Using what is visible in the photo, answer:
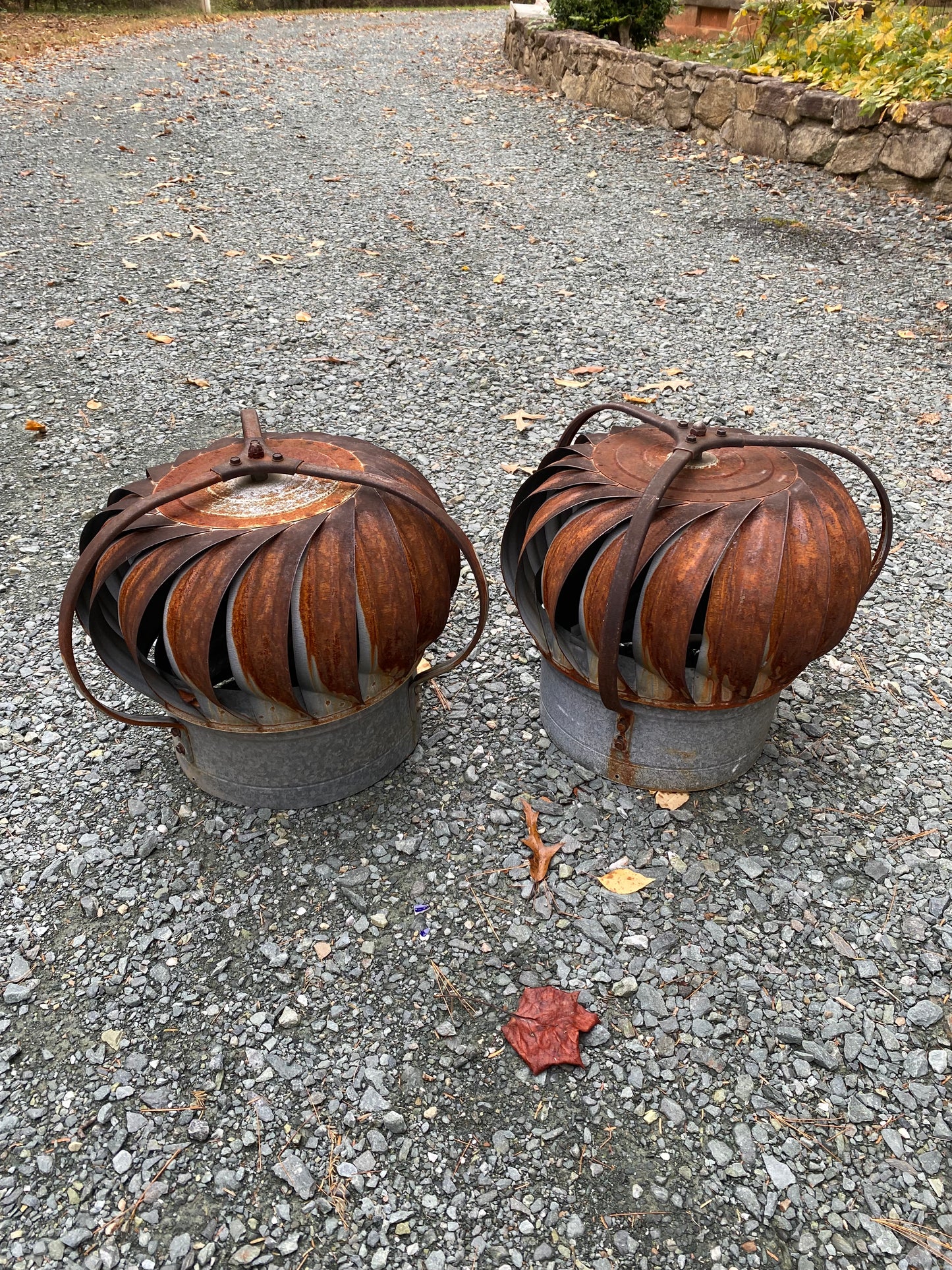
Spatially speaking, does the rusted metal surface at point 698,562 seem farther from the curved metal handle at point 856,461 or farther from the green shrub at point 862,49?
the green shrub at point 862,49

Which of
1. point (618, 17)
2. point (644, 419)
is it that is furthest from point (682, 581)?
point (618, 17)

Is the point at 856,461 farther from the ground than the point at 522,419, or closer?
farther from the ground

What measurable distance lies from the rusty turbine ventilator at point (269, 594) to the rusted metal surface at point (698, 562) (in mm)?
355

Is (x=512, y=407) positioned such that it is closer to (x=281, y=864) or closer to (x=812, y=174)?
(x=281, y=864)

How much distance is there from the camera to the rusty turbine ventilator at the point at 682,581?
2398 mm

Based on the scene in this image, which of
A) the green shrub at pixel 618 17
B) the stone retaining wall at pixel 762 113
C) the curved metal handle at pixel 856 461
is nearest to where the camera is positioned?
the curved metal handle at pixel 856 461

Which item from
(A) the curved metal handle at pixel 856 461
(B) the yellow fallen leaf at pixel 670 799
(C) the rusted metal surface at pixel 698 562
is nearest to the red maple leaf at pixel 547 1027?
(B) the yellow fallen leaf at pixel 670 799

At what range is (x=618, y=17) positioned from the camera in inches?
433

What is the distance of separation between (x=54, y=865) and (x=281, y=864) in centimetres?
72

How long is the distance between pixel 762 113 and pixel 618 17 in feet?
11.3

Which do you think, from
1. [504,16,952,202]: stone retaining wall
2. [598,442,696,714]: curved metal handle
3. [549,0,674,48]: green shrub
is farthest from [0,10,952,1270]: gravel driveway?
[549,0,674,48]: green shrub

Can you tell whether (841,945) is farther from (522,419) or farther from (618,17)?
(618,17)

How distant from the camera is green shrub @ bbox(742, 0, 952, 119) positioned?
7.79 meters

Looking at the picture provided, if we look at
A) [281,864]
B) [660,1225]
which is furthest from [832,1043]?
[281,864]
